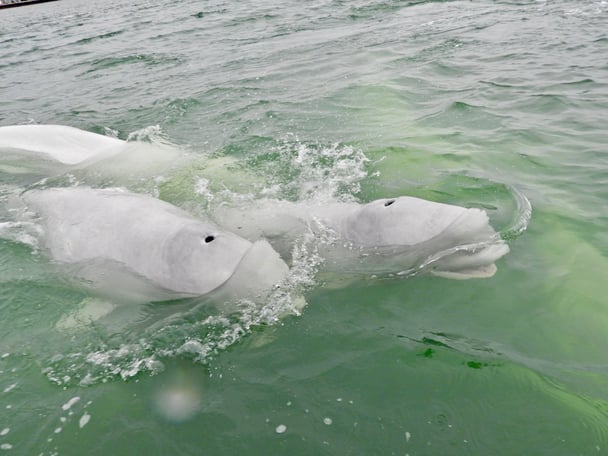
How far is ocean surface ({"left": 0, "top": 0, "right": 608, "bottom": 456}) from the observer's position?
3.31m

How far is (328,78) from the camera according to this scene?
10.9 metres

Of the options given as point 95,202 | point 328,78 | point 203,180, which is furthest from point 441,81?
point 95,202

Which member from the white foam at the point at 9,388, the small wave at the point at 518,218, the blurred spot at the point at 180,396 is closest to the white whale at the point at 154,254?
the blurred spot at the point at 180,396

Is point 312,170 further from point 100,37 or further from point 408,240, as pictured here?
point 100,37

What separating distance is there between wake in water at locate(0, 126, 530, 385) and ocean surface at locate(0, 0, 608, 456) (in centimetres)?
3

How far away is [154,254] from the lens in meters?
4.64

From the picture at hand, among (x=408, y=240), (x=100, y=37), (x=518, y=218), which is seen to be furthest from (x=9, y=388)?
(x=100, y=37)

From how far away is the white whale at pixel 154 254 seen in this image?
14.7 ft

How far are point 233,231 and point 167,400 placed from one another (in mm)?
2209

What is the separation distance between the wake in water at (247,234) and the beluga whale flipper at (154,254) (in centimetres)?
2

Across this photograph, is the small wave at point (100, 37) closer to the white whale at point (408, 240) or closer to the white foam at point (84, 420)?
the white whale at point (408, 240)

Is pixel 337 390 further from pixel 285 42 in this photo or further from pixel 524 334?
pixel 285 42

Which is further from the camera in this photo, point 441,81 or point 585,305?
point 441,81

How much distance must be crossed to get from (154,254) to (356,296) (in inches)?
70.2
